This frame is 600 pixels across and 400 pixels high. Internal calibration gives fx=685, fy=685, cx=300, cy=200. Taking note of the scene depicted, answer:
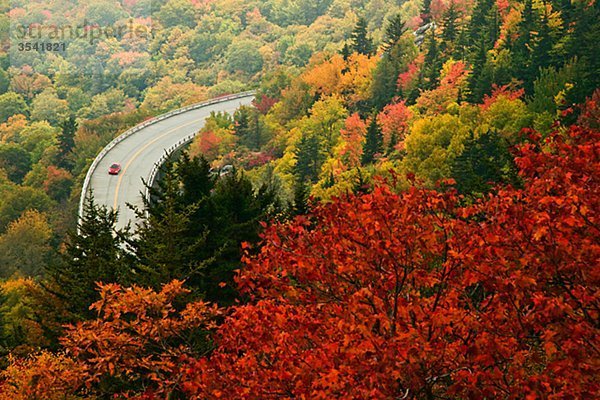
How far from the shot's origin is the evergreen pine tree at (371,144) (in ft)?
254

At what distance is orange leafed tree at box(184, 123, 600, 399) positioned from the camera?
36.9ft

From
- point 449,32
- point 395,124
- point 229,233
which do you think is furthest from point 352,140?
point 229,233

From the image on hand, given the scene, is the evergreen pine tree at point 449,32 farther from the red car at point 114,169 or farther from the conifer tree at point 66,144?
the conifer tree at point 66,144

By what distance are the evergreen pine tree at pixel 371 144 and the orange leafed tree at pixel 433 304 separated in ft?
206

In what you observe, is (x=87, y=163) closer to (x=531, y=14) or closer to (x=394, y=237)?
(x=531, y=14)

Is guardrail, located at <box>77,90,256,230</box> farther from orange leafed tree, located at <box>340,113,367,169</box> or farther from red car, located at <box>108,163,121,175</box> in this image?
orange leafed tree, located at <box>340,113,367,169</box>

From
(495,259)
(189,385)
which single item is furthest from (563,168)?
(189,385)

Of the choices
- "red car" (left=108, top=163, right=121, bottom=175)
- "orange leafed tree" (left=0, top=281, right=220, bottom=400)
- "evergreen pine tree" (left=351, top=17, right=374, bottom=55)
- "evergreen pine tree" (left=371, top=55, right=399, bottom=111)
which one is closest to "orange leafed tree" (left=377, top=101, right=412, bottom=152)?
"evergreen pine tree" (left=371, top=55, right=399, bottom=111)

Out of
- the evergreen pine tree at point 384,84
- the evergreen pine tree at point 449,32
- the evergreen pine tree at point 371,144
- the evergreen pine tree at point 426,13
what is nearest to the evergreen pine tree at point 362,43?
the evergreen pine tree at point 384,84

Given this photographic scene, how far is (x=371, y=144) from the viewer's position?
77938 millimetres

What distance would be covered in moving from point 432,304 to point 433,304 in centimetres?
58

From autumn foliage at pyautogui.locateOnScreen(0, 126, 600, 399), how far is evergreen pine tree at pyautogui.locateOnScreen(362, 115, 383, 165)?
62065 millimetres

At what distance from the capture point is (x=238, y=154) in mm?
94625

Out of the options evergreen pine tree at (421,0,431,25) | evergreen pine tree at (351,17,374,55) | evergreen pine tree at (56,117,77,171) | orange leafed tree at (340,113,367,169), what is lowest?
evergreen pine tree at (56,117,77,171)
